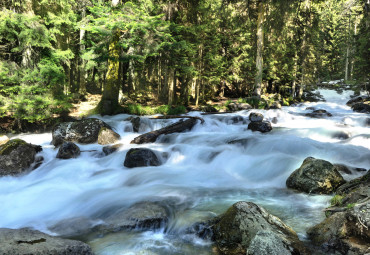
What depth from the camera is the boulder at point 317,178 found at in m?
5.24

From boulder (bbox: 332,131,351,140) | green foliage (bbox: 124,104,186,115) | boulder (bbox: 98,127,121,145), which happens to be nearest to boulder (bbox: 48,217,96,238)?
boulder (bbox: 98,127,121,145)

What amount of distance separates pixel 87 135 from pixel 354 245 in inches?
393

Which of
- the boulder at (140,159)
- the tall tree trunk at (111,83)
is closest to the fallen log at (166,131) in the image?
the boulder at (140,159)

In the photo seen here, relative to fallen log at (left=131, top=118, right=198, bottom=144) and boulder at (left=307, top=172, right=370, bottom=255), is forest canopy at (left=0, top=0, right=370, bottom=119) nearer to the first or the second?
fallen log at (left=131, top=118, right=198, bottom=144)

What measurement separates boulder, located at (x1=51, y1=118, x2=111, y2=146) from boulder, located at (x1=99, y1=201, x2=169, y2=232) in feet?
22.0

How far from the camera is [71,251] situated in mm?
2971

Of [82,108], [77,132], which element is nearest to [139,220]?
[77,132]

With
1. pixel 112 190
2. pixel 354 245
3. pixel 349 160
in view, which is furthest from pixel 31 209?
pixel 349 160

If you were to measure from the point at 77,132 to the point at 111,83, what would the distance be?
5090 mm

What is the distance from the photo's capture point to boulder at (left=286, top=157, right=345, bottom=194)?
524cm

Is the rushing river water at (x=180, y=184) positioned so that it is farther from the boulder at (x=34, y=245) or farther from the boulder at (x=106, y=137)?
the boulder at (x=34, y=245)

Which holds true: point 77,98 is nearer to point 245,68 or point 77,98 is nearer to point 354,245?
point 245,68

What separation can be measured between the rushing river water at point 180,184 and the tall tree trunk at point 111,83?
4336mm

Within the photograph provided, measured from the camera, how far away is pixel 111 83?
14.8 metres
